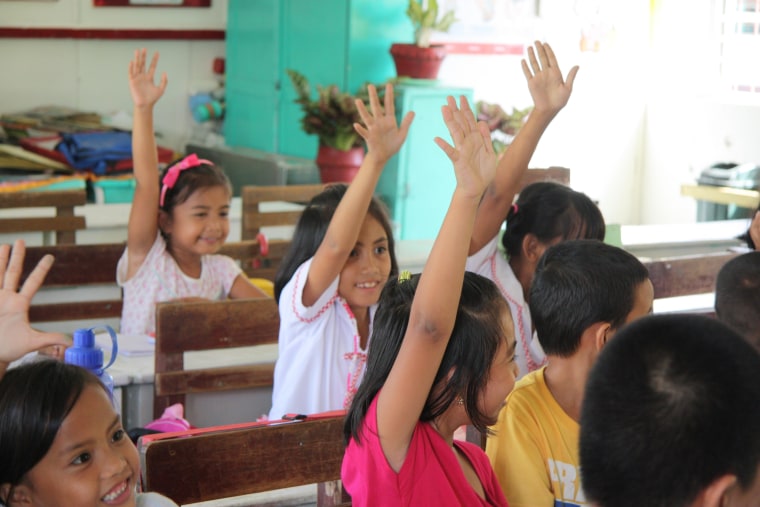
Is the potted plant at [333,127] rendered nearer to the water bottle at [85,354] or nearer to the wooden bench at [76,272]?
the wooden bench at [76,272]

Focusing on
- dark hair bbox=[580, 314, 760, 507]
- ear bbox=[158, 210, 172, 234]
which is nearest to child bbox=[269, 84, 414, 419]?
ear bbox=[158, 210, 172, 234]

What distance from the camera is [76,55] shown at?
278 inches

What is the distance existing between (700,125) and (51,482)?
6.95 m

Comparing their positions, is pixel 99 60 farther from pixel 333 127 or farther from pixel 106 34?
pixel 333 127

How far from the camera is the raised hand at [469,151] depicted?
59.9 inches

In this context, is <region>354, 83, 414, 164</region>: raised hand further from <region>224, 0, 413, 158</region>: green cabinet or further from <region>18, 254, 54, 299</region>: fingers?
<region>224, 0, 413, 158</region>: green cabinet

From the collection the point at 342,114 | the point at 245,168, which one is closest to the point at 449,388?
the point at 342,114

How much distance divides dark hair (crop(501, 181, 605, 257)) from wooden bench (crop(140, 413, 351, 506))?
883 mm

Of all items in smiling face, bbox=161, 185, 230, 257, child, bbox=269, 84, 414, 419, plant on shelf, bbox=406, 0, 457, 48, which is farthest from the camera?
plant on shelf, bbox=406, 0, 457, 48

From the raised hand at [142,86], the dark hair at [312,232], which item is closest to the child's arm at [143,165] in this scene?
the raised hand at [142,86]

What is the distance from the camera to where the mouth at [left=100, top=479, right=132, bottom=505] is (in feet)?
4.83

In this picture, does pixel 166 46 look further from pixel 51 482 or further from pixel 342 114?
pixel 51 482

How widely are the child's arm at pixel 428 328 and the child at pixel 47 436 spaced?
1.28ft

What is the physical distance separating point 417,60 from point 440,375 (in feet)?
16.1
